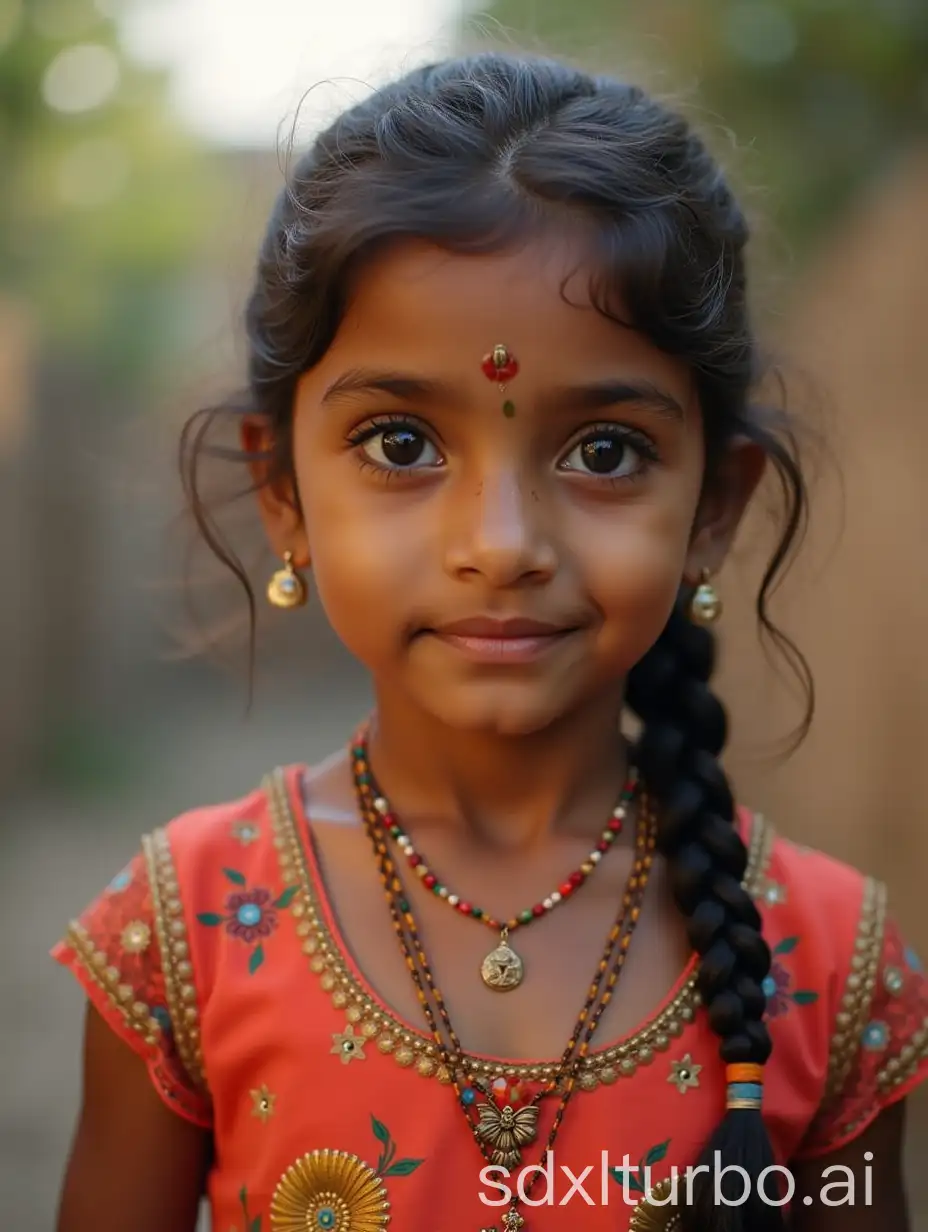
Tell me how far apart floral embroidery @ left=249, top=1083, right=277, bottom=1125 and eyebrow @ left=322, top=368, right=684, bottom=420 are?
749 mm

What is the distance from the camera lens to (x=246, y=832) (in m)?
1.67

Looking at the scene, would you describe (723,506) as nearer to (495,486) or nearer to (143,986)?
(495,486)

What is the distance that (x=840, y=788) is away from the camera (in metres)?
3.89

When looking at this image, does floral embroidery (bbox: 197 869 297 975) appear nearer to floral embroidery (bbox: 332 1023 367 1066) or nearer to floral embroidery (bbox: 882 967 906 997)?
floral embroidery (bbox: 332 1023 367 1066)

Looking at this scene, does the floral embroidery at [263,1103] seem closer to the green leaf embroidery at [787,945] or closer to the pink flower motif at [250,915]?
the pink flower motif at [250,915]

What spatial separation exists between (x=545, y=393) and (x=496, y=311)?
94 millimetres

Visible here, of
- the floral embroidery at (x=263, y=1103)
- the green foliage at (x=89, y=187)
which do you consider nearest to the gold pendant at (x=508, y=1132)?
the floral embroidery at (x=263, y=1103)

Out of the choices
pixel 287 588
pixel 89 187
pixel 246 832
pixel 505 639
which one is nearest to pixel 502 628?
pixel 505 639

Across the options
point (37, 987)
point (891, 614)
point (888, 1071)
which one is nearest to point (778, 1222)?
point (888, 1071)

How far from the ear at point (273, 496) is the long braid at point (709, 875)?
0.46 m

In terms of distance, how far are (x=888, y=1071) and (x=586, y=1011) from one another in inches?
14.8

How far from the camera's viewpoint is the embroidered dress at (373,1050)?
145 cm

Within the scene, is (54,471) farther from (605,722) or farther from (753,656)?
(605,722)

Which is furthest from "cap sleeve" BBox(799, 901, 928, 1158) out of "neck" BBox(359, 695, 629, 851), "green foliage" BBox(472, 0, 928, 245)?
"green foliage" BBox(472, 0, 928, 245)
